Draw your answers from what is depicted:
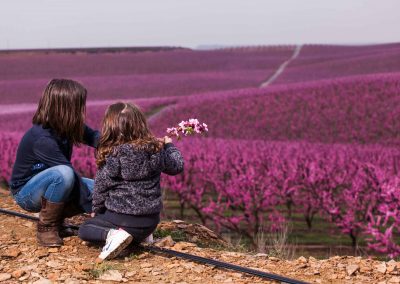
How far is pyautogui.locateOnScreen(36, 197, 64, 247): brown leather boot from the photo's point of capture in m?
6.32

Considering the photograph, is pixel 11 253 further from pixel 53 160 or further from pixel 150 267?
pixel 150 267

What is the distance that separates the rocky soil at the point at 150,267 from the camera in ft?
18.6

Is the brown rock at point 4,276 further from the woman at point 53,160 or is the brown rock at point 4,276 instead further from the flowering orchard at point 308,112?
the flowering orchard at point 308,112

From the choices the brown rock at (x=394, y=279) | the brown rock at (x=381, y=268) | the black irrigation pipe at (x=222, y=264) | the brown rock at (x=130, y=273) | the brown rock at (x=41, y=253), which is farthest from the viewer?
the brown rock at (x=41, y=253)

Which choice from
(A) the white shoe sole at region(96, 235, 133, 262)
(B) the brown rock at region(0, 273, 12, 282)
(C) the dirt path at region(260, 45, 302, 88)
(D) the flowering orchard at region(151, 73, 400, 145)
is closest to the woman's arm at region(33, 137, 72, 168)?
(A) the white shoe sole at region(96, 235, 133, 262)

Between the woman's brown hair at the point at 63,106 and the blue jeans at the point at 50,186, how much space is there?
14.8 inches

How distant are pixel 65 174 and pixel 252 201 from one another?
827 cm

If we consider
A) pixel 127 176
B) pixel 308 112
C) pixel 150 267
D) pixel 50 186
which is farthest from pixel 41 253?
pixel 308 112

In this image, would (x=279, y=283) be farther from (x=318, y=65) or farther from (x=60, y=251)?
(x=318, y=65)

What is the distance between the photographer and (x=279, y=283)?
18.3 feet

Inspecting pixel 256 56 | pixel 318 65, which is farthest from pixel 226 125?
pixel 256 56

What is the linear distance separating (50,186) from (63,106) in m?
0.79

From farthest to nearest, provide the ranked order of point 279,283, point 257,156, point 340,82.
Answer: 1. point 340,82
2. point 257,156
3. point 279,283

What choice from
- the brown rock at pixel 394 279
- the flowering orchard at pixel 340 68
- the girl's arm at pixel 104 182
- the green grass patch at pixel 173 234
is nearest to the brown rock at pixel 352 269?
the brown rock at pixel 394 279
